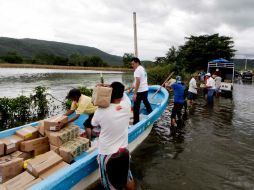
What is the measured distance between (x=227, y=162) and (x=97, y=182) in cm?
347

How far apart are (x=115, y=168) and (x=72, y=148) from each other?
1.35 meters

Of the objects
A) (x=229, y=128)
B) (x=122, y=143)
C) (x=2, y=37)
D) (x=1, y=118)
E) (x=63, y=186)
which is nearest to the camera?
(x=63, y=186)

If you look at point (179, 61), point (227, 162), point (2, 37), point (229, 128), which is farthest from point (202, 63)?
point (2, 37)

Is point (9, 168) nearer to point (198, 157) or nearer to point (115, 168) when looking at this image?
point (115, 168)

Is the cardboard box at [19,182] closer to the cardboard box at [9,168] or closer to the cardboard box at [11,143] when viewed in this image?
the cardboard box at [9,168]

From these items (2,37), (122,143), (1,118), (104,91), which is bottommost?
(1,118)

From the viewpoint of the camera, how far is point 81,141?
16.5 ft

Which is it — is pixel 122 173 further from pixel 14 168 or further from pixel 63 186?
pixel 14 168

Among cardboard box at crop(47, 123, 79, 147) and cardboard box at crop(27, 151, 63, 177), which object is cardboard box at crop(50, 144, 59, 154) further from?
cardboard box at crop(27, 151, 63, 177)

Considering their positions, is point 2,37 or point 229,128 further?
point 2,37

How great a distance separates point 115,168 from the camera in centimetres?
365

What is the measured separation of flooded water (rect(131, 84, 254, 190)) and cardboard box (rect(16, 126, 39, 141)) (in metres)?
2.37

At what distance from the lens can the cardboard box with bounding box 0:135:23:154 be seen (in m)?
4.52

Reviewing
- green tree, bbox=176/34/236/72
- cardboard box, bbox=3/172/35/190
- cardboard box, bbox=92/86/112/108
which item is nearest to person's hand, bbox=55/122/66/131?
cardboard box, bbox=3/172/35/190
